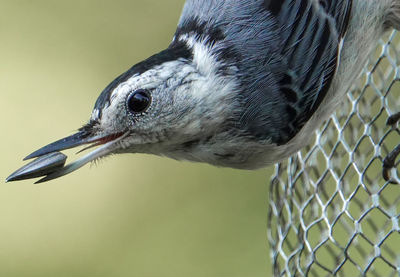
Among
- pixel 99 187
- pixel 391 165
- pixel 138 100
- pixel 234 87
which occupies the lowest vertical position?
pixel 99 187

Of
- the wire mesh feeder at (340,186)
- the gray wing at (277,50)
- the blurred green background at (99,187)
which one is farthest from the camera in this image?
the blurred green background at (99,187)

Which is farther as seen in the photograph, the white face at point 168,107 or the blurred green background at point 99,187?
the blurred green background at point 99,187

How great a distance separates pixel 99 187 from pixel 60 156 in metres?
1.95

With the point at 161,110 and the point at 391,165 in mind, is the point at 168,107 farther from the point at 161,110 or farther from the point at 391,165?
the point at 391,165

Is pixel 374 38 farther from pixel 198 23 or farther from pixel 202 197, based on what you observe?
pixel 202 197

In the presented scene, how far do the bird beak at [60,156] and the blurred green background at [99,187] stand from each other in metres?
1.51

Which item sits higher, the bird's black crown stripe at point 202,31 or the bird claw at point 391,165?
the bird's black crown stripe at point 202,31

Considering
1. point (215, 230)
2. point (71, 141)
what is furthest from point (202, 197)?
point (71, 141)

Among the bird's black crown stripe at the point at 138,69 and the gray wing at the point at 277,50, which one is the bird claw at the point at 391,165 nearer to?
the gray wing at the point at 277,50

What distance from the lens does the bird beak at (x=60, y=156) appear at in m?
1.94

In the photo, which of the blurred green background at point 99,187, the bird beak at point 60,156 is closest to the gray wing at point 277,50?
the bird beak at point 60,156

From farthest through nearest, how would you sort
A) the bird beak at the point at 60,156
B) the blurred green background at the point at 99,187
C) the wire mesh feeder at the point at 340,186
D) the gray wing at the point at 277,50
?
the blurred green background at the point at 99,187
the wire mesh feeder at the point at 340,186
the gray wing at the point at 277,50
the bird beak at the point at 60,156

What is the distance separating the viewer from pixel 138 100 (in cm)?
199

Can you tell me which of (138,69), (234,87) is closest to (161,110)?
A: (138,69)
